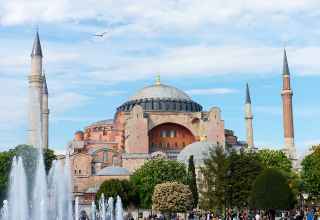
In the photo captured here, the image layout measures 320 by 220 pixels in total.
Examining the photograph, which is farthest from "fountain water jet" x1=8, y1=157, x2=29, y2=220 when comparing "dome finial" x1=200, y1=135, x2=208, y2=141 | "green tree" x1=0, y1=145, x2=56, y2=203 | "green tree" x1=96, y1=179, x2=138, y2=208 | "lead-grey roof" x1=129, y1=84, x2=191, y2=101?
"lead-grey roof" x1=129, y1=84, x2=191, y2=101

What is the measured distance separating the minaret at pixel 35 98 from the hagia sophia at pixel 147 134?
0.56m

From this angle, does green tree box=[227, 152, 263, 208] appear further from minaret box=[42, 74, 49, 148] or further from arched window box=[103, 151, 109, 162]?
→ arched window box=[103, 151, 109, 162]

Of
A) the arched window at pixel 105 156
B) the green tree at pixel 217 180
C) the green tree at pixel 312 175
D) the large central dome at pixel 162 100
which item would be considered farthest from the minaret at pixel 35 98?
the green tree at pixel 217 180

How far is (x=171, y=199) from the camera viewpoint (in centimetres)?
4319

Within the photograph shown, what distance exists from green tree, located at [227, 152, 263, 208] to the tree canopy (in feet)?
14.8

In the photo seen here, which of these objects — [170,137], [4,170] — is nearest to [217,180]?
[4,170]

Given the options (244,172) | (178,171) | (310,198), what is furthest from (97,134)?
(244,172)

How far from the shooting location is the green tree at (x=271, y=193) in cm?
2916

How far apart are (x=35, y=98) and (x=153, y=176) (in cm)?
1590

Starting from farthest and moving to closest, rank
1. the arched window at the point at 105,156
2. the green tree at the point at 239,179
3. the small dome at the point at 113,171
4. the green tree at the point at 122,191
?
1. the arched window at the point at 105,156
2. the small dome at the point at 113,171
3. the green tree at the point at 122,191
4. the green tree at the point at 239,179

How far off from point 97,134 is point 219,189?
1956 inches

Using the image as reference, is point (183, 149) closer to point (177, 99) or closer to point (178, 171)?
point (177, 99)

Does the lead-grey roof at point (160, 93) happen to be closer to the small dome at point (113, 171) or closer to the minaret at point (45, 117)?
the minaret at point (45, 117)

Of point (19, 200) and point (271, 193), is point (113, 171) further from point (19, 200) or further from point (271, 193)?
point (19, 200)
